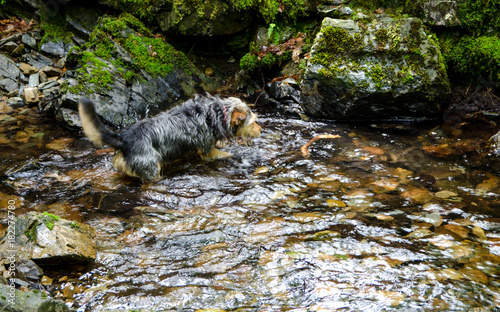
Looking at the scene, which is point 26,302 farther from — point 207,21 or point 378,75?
point 207,21

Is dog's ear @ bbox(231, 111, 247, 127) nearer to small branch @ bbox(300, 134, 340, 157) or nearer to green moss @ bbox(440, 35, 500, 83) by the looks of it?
small branch @ bbox(300, 134, 340, 157)

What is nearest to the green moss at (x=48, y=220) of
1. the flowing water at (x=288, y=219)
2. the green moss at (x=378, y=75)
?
the flowing water at (x=288, y=219)

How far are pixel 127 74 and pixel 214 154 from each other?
312cm

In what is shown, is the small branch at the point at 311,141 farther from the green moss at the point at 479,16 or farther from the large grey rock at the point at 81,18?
the large grey rock at the point at 81,18

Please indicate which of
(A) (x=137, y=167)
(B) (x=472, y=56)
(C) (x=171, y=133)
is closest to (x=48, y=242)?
(A) (x=137, y=167)

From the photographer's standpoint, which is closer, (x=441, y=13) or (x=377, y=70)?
(x=377, y=70)

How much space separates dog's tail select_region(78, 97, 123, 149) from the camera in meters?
4.59

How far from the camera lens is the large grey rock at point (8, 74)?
8664 millimetres

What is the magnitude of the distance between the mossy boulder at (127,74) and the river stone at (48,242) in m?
3.91

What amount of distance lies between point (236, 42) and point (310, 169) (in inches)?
204

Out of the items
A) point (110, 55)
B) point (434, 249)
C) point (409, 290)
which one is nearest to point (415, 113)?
point (434, 249)

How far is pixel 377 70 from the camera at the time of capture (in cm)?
700

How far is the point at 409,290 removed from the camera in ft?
10.5

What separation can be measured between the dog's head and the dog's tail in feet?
6.13
